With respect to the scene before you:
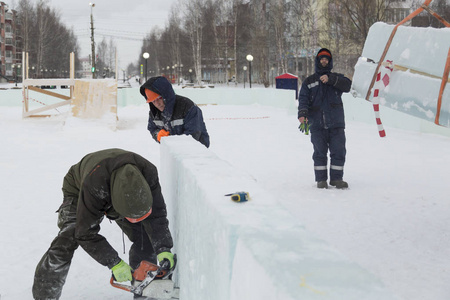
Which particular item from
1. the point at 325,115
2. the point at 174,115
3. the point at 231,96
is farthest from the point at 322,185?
the point at 231,96

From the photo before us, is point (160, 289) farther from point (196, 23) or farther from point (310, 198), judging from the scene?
point (196, 23)

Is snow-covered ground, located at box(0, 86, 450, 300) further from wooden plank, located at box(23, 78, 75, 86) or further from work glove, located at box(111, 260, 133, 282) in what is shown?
wooden plank, located at box(23, 78, 75, 86)

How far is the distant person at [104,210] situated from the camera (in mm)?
2709

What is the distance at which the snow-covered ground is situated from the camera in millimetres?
3918

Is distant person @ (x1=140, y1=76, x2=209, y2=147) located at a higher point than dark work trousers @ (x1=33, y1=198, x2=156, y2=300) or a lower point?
higher

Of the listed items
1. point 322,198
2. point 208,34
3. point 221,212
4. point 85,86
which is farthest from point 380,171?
point 208,34

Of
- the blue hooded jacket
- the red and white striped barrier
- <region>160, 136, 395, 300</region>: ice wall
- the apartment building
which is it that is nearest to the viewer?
<region>160, 136, 395, 300</region>: ice wall

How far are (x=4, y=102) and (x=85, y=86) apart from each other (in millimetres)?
10949

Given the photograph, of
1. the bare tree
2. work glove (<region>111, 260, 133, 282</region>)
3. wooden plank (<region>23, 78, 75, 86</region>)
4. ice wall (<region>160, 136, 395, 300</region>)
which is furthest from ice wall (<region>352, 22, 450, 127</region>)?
the bare tree

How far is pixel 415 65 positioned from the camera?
14.6 feet

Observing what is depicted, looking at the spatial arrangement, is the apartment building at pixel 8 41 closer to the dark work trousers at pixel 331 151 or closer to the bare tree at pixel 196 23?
the bare tree at pixel 196 23

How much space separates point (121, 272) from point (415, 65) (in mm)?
2993

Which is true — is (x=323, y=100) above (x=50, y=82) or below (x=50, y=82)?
below

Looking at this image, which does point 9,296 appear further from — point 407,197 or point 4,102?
point 4,102
